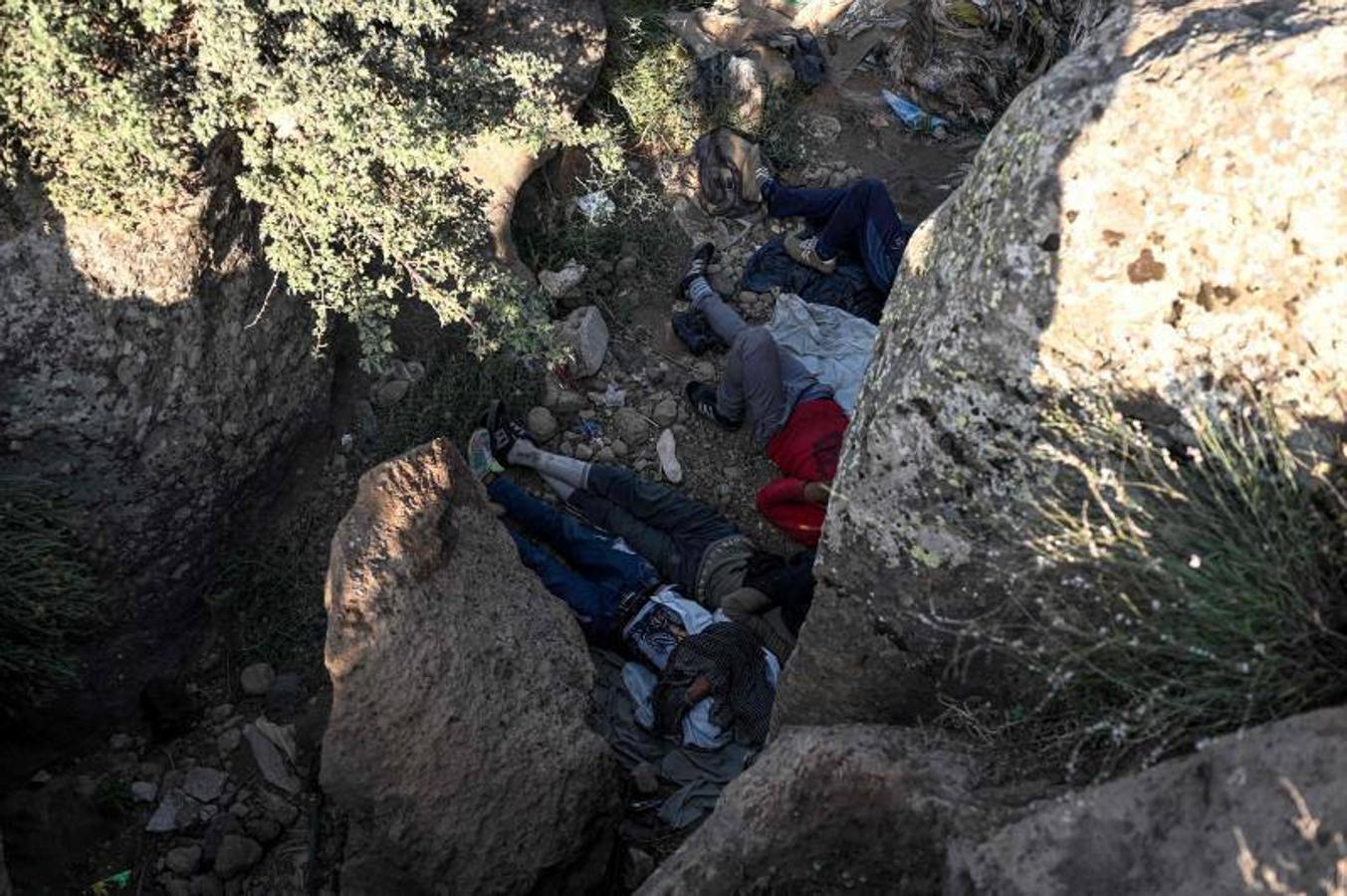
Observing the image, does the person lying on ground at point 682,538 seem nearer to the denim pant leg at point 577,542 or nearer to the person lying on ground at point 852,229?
the denim pant leg at point 577,542

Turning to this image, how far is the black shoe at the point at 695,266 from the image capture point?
6.09 m

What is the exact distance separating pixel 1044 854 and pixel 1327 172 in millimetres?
1521

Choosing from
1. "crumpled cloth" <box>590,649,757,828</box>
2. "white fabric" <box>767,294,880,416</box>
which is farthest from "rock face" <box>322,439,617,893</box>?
"white fabric" <box>767,294,880,416</box>

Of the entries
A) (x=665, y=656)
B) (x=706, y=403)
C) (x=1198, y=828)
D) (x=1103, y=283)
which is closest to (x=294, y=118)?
(x=706, y=403)

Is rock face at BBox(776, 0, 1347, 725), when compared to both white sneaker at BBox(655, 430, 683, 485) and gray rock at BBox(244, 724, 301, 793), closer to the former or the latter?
white sneaker at BBox(655, 430, 683, 485)

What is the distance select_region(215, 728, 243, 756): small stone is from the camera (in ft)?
14.1

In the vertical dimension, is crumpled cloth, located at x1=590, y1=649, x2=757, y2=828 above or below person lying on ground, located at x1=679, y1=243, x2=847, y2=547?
below

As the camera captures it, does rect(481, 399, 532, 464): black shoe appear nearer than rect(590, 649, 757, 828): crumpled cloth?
No

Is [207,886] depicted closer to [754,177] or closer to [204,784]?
[204,784]

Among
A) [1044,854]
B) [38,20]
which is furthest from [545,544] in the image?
[1044,854]

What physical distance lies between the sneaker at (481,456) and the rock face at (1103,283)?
8.67 ft

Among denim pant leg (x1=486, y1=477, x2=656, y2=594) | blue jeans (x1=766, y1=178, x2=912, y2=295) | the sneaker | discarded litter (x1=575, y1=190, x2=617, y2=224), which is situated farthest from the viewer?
blue jeans (x1=766, y1=178, x2=912, y2=295)

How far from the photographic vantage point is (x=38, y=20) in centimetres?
350

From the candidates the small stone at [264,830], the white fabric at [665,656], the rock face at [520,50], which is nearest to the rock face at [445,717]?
the white fabric at [665,656]
